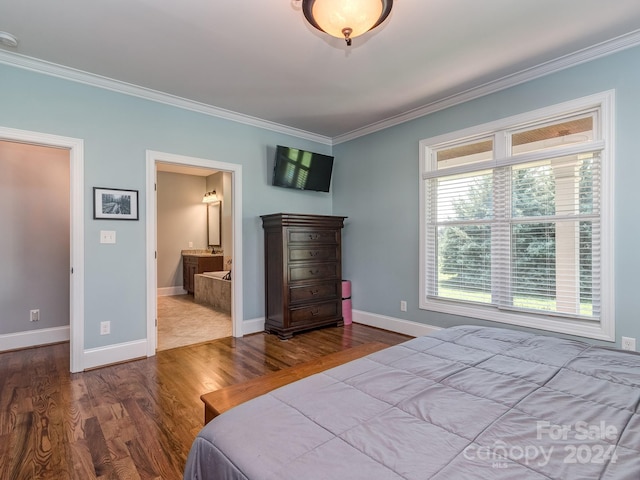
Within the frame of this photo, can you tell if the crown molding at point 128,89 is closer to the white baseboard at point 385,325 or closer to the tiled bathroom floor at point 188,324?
the white baseboard at point 385,325

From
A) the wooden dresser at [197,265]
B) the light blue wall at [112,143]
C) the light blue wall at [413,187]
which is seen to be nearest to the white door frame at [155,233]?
the light blue wall at [112,143]

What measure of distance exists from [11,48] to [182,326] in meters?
3.29

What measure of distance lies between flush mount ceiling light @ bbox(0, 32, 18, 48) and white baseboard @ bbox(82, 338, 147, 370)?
2.53 metres

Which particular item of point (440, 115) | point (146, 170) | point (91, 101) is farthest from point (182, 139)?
point (440, 115)

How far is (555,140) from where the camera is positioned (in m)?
2.89

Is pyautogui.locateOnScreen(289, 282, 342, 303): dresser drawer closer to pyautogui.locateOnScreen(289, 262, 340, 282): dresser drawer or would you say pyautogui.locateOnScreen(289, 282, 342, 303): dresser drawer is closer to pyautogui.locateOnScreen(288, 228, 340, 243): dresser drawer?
pyautogui.locateOnScreen(289, 262, 340, 282): dresser drawer

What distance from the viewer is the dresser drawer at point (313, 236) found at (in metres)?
3.97

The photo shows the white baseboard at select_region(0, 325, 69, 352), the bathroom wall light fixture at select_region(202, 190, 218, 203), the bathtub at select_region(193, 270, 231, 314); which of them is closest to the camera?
the white baseboard at select_region(0, 325, 69, 352)

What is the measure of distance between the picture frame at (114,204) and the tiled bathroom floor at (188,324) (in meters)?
1.46

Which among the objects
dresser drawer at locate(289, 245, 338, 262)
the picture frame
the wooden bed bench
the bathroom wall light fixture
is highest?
the bathroom wall light fixture

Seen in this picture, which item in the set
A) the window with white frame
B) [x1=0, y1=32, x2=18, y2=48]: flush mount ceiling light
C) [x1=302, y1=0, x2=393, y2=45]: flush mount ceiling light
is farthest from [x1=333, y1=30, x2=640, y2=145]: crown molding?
[x1=0, y1=32, x2=18, y2=48]: flush mount ceiling light

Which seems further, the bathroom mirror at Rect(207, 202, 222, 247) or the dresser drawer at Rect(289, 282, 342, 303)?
the bathroom mirror at Rect(207, 202, 222, 247)

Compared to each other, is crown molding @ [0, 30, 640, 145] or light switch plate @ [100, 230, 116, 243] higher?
crown molding @ [0, 30, 640, 145]

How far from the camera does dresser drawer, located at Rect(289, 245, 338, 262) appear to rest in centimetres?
398
